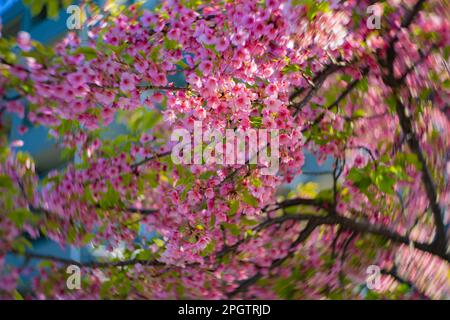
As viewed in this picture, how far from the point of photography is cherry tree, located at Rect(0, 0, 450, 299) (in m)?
2.08

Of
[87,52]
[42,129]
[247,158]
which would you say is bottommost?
[247,158]

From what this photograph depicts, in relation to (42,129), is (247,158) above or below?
below

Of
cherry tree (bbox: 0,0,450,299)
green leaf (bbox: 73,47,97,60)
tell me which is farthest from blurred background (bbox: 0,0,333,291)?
green leaf (bbox: 73,47,97,60)

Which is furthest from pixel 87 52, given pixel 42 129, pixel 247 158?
pixel 247 158

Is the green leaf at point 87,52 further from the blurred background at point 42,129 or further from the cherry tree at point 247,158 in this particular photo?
the blurred background at point 42,129

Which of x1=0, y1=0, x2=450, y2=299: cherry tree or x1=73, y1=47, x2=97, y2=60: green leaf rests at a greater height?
x1=73, y1=47, x2=97, y2=60: green leaf

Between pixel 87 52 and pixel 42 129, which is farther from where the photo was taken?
pixel 42 129

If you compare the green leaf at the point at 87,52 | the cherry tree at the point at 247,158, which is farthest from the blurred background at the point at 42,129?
the green leaf at the point at 87,52

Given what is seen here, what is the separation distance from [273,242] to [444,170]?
0.90 m

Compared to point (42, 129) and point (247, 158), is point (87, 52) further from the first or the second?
point (247, 158)

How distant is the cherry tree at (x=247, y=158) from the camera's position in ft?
6.84

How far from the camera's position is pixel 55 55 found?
208 centimetres

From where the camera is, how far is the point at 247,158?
2238 millimetres

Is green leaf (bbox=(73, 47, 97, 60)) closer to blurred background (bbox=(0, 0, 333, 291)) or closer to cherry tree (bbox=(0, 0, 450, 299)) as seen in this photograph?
cherry tree (bbox=(0, 0, 450, 299))
